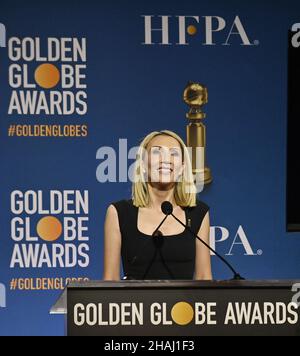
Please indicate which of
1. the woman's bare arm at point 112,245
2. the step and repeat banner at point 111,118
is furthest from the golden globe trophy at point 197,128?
the woman's bare arm at point 112,245

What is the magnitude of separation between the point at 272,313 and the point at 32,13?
2.39 metres

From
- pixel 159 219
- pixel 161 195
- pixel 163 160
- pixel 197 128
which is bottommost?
pixel 159 219

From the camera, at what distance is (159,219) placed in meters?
3.42

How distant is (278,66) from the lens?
11.6 ft


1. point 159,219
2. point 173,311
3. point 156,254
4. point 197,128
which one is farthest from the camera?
point 197,128

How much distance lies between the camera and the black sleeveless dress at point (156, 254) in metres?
3.27

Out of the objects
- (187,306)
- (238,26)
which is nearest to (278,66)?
(238,26)

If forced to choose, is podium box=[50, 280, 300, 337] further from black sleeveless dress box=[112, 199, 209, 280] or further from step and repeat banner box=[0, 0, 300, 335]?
step and repeat banner box=[0, 0, 300, 335]

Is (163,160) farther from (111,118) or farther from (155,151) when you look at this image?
(111,118)

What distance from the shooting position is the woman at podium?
331cm

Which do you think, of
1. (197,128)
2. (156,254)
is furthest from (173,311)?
(197,128)

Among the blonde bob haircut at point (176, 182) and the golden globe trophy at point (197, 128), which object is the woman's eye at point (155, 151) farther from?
the golden globe trophy at point (197, 128)

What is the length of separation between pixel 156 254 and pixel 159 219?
24cm

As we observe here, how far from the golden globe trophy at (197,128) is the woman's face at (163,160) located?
10 centimetres
